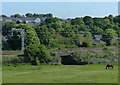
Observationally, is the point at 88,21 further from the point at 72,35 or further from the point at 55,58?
the point at 55,58

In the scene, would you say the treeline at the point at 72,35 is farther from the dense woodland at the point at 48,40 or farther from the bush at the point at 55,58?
the bush at the point at 55,58

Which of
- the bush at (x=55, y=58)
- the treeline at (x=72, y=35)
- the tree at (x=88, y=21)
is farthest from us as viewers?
the tree at (x=88, y=21)

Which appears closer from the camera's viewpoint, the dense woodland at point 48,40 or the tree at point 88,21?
the dense woodland at point 48,40

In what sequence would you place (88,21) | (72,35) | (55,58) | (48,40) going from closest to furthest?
1. (55,58)
2. (48,40)
3. (72,35)
4. (88,21)

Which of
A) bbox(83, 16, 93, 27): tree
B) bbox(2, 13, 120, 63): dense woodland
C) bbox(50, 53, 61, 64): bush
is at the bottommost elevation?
bbox(50, 53, 61, 64): bush

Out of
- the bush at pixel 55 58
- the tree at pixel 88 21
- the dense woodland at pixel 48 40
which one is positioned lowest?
the bush at pixel 55 58

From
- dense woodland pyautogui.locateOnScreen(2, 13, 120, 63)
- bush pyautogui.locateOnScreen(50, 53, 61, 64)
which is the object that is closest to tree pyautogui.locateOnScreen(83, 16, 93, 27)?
dense woodland pyautogui.locateOnScreen(2, 13, 120, 63)

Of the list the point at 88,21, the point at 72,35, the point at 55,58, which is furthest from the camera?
the point at 88,21

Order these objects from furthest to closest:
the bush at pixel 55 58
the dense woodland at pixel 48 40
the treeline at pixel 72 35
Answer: the treeline at pixel 72 35, the bush at pixel 55 58, the dense woodland at pixel 48 40

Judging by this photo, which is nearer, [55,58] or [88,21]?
[55,58]

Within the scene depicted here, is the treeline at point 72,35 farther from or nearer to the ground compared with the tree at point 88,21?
nearer to the ground

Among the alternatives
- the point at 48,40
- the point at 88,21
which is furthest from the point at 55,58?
the point at 88,21

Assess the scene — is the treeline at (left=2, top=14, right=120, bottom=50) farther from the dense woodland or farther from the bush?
the bush

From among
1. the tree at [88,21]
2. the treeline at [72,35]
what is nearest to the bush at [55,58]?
the treeline at [72,35]
